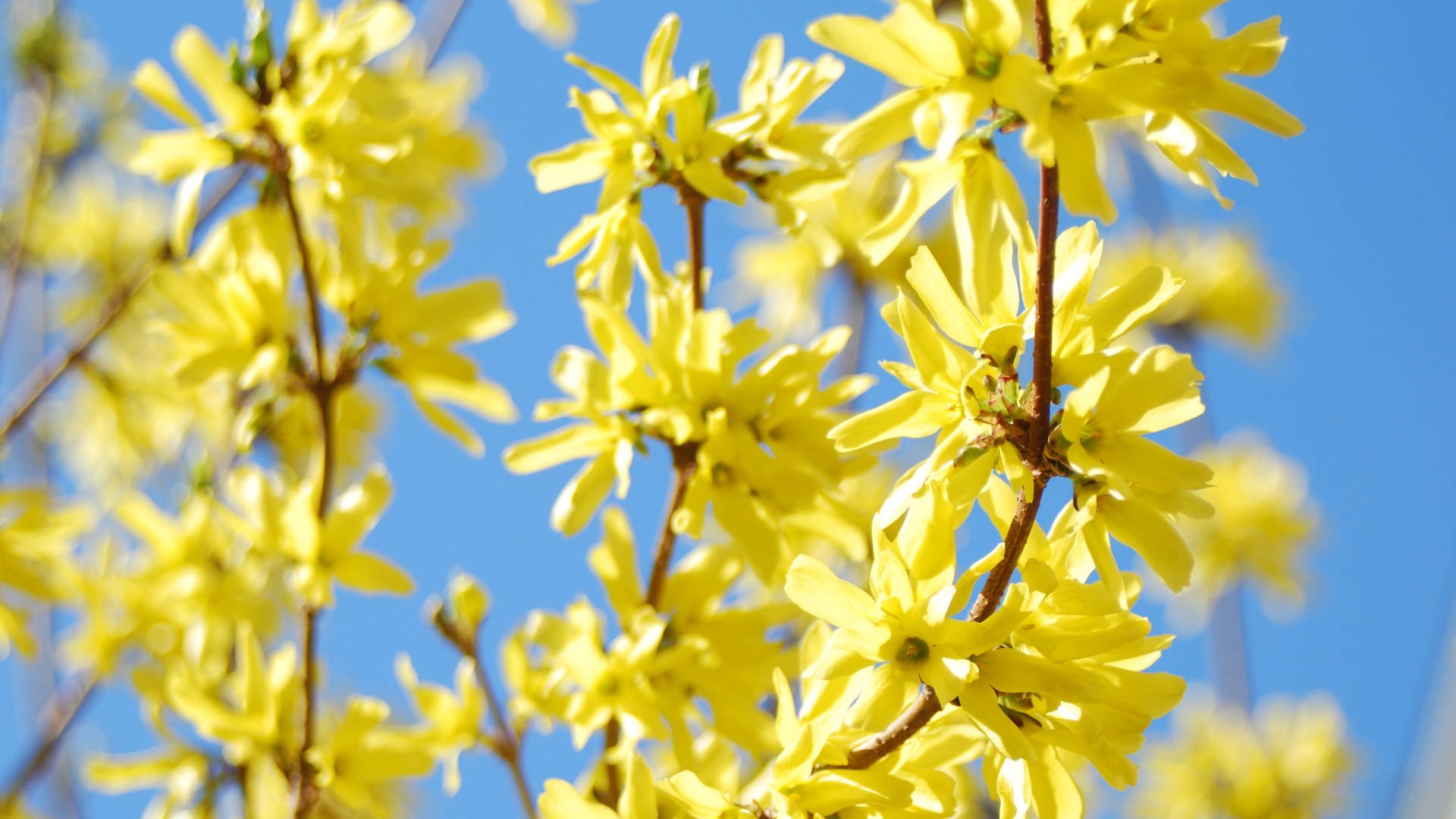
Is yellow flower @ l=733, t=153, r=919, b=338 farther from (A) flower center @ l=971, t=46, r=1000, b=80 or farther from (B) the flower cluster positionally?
(A) flower center @ l=971, t=46, r=1000, b=80

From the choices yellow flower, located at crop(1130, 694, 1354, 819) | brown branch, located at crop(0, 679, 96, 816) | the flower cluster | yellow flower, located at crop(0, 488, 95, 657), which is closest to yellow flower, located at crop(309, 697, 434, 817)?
the flower cluster

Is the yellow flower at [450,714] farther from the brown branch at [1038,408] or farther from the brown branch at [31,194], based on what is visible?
the brown branch at [31,194]

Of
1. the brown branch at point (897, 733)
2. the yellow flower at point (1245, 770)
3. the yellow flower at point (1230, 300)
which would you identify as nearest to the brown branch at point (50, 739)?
the brown branch at point (897, 733)

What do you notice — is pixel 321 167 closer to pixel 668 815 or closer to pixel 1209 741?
pixel 668 815

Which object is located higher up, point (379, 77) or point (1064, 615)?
point (379, 77)

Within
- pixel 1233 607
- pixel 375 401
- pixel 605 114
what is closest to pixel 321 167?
pixel 605 114
